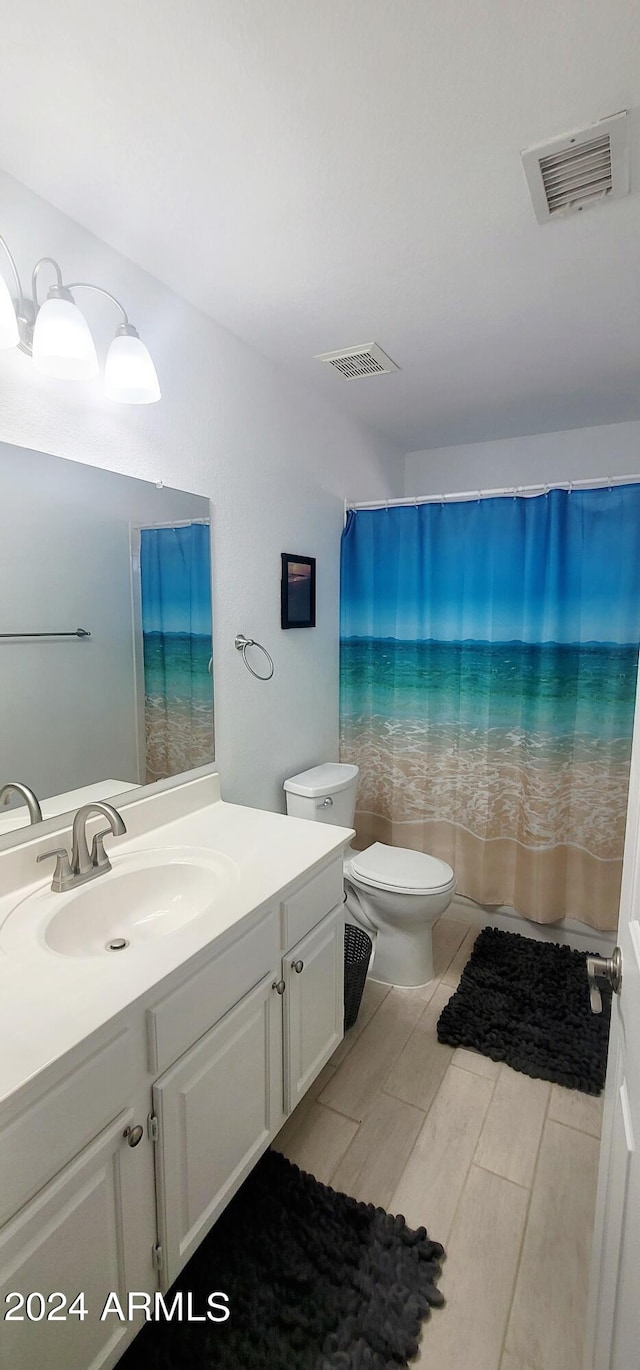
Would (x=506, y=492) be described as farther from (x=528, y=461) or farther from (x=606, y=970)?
(x=606, y=970)

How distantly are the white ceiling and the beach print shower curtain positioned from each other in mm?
746

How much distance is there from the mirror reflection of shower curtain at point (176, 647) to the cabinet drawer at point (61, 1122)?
0.84 meters

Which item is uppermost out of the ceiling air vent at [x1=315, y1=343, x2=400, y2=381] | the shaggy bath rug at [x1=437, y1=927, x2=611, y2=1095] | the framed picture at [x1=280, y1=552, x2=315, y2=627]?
the ceiling air vent at [x1=315, y1=343, x2=400, y2=381]

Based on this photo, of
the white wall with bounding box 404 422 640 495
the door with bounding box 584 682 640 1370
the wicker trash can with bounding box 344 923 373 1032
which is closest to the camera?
the door with bounding box 584 682 640 1370

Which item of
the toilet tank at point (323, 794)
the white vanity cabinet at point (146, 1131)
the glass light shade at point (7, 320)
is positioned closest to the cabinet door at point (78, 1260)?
the white vanity cabinet at point (146, 1131)

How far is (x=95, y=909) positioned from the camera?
126 centimetres

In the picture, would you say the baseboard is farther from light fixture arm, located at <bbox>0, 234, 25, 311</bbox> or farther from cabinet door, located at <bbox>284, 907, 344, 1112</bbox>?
light fixture arm, located at <bbox>0, 234, 25, 311</bbox>

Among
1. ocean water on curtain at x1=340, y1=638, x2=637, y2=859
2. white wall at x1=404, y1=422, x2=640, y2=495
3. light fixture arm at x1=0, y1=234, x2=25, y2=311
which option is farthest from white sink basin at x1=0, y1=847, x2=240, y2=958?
white wall at x1=404, y1=422, x2=640, y2=495

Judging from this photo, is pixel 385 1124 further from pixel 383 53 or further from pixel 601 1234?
pixel 383 53

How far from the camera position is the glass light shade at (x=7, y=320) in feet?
3.56

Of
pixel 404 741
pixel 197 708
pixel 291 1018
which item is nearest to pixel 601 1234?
pixel 291 1018

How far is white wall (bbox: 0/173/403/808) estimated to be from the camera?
1306 millimetres

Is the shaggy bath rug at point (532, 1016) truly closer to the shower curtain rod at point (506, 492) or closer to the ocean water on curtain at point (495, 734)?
the ocean water on curtain at point (495, 734)

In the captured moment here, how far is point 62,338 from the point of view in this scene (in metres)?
1.15
